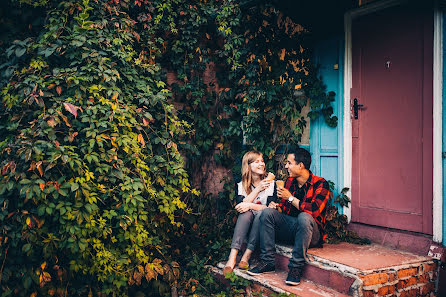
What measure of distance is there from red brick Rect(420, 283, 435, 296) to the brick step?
0.87 meters

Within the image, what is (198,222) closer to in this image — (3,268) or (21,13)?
(3,268)

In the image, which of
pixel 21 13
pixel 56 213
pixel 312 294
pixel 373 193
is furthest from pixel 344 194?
pixel 21 13

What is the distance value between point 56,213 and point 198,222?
7.91 ft

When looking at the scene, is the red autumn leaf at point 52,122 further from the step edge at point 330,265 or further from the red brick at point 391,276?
the red brick at point 391,276

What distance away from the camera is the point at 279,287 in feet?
12.0

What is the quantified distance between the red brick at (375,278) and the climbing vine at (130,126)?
→ 1.94m

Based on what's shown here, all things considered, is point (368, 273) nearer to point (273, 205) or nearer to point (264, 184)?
point (273, 205)

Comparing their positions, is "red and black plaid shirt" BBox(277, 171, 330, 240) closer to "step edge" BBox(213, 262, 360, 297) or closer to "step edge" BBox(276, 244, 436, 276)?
"step edge" BBox(276, 244, 436, 276)

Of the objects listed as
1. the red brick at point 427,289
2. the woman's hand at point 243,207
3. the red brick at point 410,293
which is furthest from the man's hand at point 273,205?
the red brick at point 427,289

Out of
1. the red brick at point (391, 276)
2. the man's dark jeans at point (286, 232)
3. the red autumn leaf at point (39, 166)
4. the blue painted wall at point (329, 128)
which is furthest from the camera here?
the blue painted wall at point (329, 128)

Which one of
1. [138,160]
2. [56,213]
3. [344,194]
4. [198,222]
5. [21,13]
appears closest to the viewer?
[56,213]

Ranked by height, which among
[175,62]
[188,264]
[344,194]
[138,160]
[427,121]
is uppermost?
[175,62]

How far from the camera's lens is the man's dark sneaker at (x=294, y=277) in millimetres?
3686

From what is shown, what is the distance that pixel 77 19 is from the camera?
4047 millimetres
